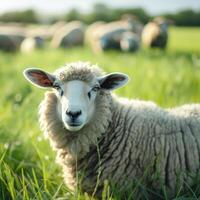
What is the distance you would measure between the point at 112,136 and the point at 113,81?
420 millimetres

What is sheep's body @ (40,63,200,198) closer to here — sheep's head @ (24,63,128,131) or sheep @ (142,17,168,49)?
sheep's head @ (24,63,128,131)

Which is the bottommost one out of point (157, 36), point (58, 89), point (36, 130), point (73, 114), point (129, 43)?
point (36, 130)

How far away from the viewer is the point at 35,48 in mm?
17781

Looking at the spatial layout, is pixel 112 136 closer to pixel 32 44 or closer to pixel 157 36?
pixel 157 36

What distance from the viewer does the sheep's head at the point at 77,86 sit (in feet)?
10.6

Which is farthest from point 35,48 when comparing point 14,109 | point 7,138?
point 7,138

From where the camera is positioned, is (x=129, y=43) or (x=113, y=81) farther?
(x=129, y=43)

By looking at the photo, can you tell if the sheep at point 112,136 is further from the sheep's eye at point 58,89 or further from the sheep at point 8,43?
the sheep at point 8,43

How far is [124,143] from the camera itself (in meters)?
3.56

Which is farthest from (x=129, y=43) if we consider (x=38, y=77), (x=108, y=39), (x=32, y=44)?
(x=38, y=77)

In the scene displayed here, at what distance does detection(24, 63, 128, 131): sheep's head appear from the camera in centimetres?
323

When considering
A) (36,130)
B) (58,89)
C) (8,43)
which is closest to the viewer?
(58,89)

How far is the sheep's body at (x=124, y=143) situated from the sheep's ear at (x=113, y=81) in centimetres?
7

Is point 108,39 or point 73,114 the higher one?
point 108,39
